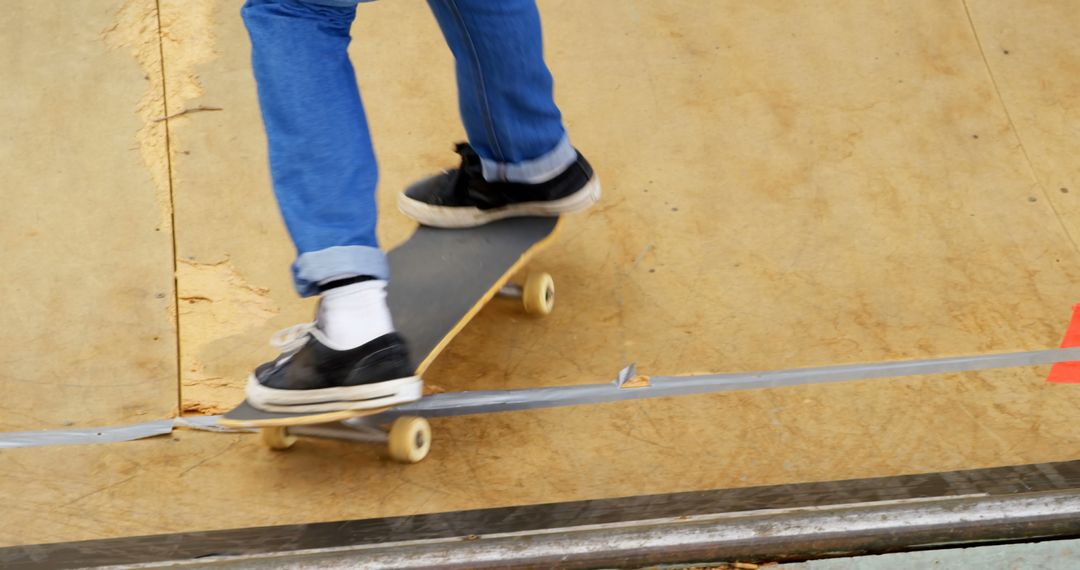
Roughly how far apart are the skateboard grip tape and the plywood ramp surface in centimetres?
171

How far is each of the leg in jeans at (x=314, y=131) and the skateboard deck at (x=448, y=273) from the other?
24 cm

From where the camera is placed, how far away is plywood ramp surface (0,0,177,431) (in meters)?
2.20

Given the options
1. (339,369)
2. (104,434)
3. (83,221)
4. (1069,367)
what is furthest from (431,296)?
(1069,367)

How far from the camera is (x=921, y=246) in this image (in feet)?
7.96

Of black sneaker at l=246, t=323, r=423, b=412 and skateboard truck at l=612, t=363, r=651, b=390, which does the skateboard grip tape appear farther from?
black sneaker at l=246, t=323, r=423, b=412

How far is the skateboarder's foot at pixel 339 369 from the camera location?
→ 1.86m

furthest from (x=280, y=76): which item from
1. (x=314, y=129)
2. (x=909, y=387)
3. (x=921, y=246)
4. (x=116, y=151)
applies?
(x=921, y=246)

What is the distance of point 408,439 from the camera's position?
1.94 m

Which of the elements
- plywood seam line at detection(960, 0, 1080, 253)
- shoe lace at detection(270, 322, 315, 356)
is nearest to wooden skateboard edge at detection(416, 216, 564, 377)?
shoe lace at detection(270, 322, 315, 356)

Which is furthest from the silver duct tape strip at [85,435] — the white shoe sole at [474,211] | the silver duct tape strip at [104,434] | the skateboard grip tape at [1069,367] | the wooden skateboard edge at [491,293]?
the skateboard grip tape at [1069,367]

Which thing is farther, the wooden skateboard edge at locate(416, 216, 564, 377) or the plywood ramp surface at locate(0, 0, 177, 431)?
the plywood ramp surface at locate(0, 0, 177, 431)

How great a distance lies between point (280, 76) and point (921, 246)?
1.44 meters

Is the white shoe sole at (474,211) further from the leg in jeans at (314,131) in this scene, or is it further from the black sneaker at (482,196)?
the leg in jeans at (314,131)

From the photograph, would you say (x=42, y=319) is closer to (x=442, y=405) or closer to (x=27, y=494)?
(x=27, y=494)
